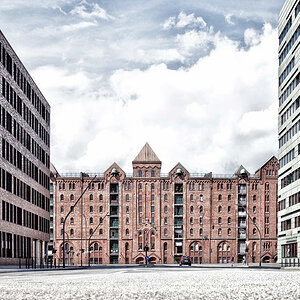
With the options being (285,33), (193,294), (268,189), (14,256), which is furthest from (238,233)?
(193,294)

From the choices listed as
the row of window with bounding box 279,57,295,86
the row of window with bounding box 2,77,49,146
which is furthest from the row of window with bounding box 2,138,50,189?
the row of window with bounding box 279,57,295,86

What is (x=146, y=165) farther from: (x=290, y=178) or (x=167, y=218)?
(x=290, y=178)

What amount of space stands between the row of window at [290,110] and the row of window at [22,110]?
26.6 meters

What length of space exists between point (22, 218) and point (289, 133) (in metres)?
28.1

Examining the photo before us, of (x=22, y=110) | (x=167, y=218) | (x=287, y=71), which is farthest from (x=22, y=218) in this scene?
(x=167, y=218)

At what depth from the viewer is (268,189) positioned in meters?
132

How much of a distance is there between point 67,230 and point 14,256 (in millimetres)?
74053

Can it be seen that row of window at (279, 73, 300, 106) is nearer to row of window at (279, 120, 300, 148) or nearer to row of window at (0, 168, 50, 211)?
row of window at (279, 120, 300, 148)

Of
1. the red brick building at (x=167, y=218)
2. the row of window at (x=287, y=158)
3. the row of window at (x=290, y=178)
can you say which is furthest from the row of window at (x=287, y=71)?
the red brick building at (x=167, y=218)

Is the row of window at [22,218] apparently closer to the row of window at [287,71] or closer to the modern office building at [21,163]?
the modern office building at [21,163]

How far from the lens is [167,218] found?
432 ft

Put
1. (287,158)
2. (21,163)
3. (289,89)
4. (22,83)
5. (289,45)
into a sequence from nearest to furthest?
(21,163) < (22,83) < (289,45) < (289,89) < (287,158)

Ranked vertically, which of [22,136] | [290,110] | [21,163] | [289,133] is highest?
[290,110]

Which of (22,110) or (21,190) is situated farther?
(22,110)
